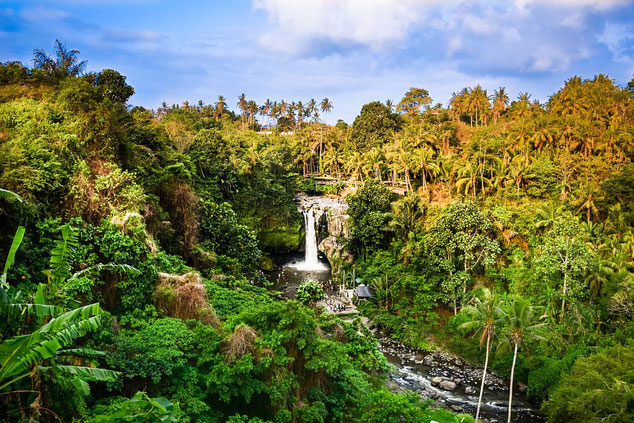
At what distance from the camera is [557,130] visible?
38719mm

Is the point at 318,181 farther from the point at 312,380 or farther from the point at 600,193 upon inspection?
the point at 312,380

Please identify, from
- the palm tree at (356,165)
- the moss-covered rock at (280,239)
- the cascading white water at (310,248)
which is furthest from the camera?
the palm tree at (356,165)

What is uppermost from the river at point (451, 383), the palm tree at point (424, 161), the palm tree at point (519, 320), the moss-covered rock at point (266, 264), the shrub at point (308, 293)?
the palm tree at point (424, 161)

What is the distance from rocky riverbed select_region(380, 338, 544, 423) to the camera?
70.3ft

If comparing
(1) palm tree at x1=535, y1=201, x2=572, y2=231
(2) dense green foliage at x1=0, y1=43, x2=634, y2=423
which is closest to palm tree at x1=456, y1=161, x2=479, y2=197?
(2) dense green foliage at x1=0, y1=43, x2=634, y2=423

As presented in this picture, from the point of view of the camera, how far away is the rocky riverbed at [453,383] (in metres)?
21.4

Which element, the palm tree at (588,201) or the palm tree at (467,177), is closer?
the palm tree at (588,201)

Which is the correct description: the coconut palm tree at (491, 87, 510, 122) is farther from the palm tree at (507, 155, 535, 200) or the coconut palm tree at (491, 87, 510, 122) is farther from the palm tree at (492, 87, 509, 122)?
the palm tree at (507, 155, 535, 200)

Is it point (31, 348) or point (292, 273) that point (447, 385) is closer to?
point (292, 273)

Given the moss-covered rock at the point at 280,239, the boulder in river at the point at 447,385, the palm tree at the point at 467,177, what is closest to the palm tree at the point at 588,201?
the palm tree at the point at 467,177

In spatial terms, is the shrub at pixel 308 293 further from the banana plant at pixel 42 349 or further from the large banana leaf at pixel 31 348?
the large banana leaf at pixel 31 348

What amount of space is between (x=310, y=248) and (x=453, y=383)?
2501 centimetres

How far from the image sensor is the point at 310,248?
46.5 m

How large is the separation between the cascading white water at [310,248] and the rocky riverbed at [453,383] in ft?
55.5
